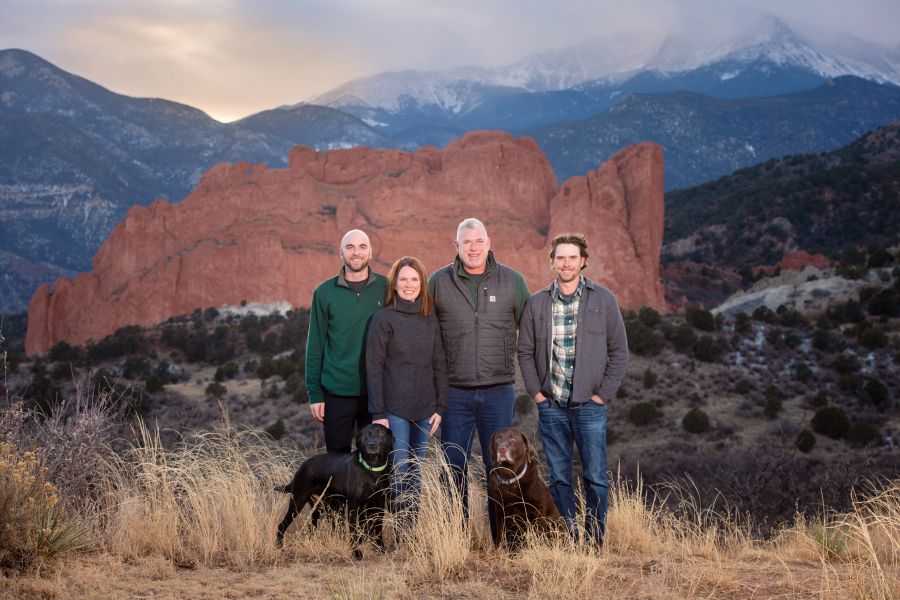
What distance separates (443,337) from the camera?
229 inches

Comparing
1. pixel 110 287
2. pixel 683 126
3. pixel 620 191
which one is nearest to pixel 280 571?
pixel 620 191

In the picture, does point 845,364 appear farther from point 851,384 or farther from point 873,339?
point 873,339

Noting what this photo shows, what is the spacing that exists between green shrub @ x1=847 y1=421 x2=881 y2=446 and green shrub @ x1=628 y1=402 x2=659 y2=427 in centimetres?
494

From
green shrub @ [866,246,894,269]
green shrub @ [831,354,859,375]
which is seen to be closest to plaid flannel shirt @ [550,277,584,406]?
green shrub @ [831,354,859,375]

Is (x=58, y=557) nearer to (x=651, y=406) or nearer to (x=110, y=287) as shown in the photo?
(x=651, y=406)

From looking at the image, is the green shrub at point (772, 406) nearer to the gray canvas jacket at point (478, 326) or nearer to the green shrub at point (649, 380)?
the green shrub at point (649, 380)

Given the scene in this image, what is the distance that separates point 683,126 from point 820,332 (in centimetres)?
9897

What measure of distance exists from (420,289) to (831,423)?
17064 mm

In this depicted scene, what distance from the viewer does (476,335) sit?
5707mm

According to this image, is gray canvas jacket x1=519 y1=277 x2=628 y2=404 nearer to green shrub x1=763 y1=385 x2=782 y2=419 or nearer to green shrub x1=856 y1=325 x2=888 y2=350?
green shrub x1=763 y1=385 x2=782 y2=419

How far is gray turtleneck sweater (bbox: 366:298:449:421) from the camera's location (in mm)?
5566

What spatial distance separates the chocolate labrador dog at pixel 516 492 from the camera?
198 inches

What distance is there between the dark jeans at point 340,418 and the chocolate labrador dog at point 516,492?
137 cm

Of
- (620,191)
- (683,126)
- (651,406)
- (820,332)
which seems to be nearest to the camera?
(651,406)
